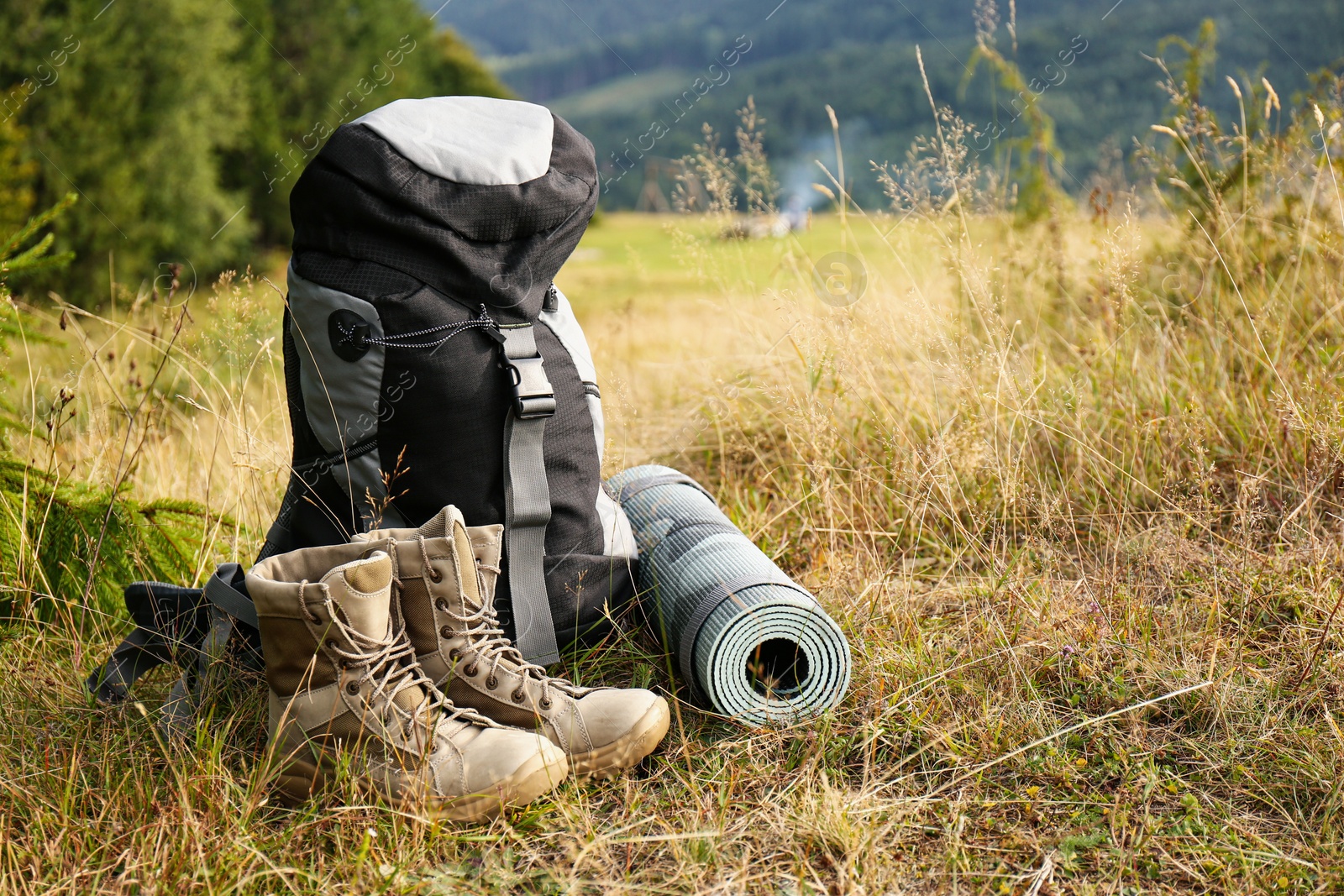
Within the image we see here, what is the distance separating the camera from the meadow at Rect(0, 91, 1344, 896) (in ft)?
5.12

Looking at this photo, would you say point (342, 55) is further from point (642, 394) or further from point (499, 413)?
point (499, 413)

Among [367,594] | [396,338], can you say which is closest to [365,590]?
[367,594]

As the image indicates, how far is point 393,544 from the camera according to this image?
5.64ft

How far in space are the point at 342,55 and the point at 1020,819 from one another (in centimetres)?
2153

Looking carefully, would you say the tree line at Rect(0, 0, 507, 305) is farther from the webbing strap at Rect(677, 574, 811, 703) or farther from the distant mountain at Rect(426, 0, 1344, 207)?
the webbing strap at Rect(677, 574, 811, 703)

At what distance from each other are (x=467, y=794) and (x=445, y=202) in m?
1.16

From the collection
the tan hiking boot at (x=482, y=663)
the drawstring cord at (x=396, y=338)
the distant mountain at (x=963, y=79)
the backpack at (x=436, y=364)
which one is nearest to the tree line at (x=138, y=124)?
the distant mountain at (x=963, y=79)

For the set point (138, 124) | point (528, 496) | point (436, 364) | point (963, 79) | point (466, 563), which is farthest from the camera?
point (138, 124)

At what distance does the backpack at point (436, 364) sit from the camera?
72.4 inches

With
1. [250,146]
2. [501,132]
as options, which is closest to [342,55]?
[250,146]

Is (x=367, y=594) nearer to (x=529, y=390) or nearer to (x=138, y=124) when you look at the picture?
(x=529, y=390)

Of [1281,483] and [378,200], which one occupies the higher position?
[378,200]

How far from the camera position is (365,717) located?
5.45 feet

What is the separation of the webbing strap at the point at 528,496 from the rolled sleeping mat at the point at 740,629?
300 mm
